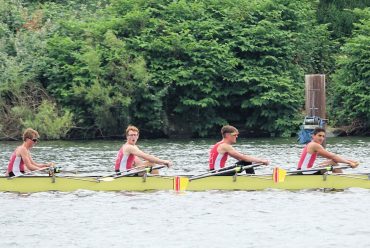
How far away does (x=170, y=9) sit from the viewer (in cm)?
5794

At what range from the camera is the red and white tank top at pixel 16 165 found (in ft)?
96.9

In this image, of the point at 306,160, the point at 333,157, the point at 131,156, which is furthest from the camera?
the point at 131,156

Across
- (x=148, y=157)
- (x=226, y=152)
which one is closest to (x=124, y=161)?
(x=148, y=157)

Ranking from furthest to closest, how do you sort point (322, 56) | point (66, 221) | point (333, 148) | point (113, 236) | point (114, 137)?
point (322, 56), point (114, 137), point (333, 148), point (66, 221), point (113, 236)

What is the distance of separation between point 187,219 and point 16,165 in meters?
6.53

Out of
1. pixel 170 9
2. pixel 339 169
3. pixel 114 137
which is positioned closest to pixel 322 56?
pixel 170 9

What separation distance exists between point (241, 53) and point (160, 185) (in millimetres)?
29364

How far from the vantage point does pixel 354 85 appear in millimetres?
55625

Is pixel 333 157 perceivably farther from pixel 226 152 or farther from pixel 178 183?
pixel 178 183

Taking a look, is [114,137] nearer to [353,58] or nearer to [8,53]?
[8,53]

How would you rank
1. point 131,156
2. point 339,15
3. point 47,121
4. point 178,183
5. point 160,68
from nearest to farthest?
point 178,183, point 131,156, point 47,121, point 160,68, point 339,15

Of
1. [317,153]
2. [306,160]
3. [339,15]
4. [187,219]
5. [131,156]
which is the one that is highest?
[339,15]

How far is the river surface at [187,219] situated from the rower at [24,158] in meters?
0.81

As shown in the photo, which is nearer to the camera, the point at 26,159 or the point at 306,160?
the point at 26,159
